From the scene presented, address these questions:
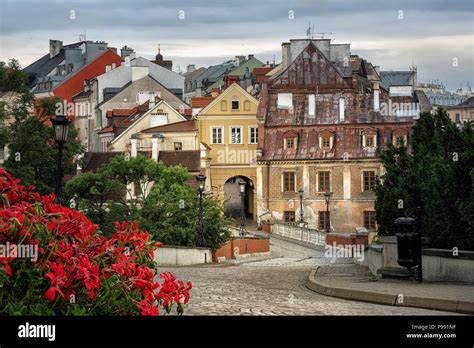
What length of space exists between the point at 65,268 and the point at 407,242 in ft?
35.1

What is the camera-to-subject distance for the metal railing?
6025 centimetres

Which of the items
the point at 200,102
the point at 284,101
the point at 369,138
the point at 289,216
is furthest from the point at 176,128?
the point at 369,138

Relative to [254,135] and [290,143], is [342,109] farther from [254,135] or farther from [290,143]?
[254,135]

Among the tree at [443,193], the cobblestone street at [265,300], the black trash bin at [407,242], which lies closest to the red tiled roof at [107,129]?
the tree at [443,193]

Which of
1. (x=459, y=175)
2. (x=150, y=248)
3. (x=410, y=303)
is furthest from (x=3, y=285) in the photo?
(x=459, y=175)

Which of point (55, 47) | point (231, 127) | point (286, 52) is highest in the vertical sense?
point (55, 47)

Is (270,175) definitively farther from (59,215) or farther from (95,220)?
(59,215)

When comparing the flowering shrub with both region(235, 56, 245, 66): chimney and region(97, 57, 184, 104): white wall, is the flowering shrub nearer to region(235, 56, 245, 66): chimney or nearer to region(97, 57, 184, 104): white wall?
region(97, 57, 184, 104): white wall

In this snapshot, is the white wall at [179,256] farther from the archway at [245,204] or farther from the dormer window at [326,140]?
the dormer window at [326,140]

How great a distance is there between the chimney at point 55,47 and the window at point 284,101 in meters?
40.3

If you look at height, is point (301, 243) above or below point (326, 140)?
below

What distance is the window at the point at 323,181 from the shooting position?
77312mm

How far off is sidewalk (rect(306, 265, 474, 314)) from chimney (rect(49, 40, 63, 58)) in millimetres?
93726

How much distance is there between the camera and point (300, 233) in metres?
63.2
